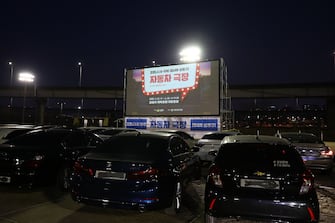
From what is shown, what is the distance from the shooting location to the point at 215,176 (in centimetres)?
457

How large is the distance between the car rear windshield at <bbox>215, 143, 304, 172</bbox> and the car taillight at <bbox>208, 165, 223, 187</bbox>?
12 cm

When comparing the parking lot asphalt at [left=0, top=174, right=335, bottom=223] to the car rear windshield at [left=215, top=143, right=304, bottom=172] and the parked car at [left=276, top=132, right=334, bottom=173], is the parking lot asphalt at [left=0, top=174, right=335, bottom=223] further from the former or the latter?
the parked car at [left=276, top=132, right=334, bottom=173]

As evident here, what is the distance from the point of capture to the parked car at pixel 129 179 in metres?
4.91

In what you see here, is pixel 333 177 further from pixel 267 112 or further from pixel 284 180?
pixel 267 112

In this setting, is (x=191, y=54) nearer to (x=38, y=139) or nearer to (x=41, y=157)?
(x=38, y=139)

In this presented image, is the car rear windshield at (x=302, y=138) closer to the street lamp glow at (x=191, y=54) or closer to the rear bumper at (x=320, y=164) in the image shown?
the rear bumper at (x=320, y=164)

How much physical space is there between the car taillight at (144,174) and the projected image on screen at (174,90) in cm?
1967

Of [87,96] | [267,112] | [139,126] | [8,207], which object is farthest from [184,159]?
[267,112]

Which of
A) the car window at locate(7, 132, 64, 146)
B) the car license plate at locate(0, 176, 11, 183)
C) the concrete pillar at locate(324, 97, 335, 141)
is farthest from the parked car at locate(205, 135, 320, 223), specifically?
the concrete pillar at locate(324, 97, 335, 141)

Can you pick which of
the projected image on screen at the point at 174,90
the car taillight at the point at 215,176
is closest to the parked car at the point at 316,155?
the car taillight at the point at 215,176

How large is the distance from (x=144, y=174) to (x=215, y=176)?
120 centimetres

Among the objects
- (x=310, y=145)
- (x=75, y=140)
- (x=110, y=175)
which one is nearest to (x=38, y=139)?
(x=75, y=140)

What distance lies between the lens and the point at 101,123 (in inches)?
1911

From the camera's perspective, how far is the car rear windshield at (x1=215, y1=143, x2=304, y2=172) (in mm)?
4523
